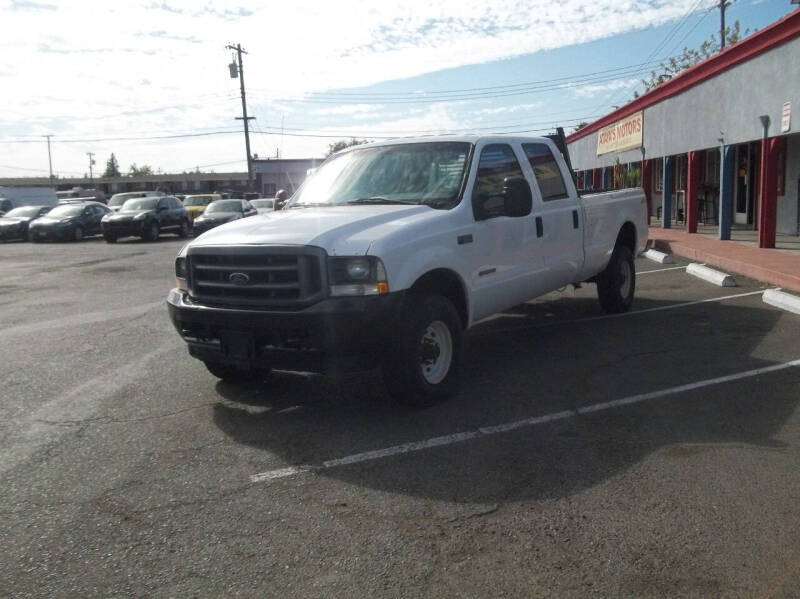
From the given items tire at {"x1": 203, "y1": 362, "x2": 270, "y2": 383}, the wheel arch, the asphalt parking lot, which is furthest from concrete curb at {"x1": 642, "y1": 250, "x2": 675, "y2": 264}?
tire at {"x1": 203, "y1": 362, "x2": 270, "y2": 383}

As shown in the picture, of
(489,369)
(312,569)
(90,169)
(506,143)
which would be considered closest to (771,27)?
(506,143)

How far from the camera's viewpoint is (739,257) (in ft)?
43.1

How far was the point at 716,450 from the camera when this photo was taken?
4.70m

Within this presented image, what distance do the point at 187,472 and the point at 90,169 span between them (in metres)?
131

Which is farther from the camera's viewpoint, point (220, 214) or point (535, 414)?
point (220, 214)

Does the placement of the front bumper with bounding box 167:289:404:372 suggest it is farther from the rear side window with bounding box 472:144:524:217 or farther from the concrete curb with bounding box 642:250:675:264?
the concrete curb with bounding box 642:250:675:264

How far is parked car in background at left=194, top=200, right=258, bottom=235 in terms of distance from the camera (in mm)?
27328

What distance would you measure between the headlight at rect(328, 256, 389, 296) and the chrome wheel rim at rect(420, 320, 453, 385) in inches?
26.7

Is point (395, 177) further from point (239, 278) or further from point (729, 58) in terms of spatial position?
point (729, 58)

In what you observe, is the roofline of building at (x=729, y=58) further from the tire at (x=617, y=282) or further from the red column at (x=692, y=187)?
the tire at (x=617, y=282)

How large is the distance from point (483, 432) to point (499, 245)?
6.32 feet

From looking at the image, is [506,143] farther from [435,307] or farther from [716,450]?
[716,450]

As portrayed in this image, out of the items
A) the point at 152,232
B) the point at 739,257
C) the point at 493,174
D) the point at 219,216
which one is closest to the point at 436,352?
the point at 493,174

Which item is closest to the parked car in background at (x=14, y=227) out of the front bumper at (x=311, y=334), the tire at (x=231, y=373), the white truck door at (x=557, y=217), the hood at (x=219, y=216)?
the hood at (x=219, y=216)
